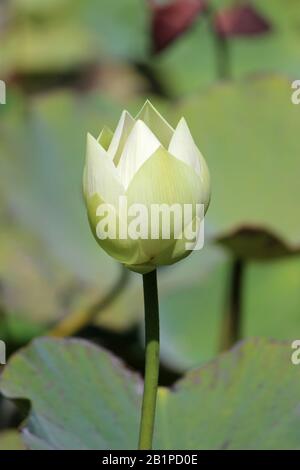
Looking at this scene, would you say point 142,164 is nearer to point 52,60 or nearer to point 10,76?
point 10,76

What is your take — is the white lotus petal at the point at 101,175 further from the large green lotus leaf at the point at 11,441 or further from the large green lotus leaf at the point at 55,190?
the large green lotus leaf at the point at 55,190

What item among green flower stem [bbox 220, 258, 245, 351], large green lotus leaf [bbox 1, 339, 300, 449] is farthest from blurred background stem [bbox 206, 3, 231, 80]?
large green lotus leaf [bbox 1, 339, 300, 449]

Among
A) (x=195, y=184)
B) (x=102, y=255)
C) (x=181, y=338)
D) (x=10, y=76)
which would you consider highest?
(x=10, y=76)

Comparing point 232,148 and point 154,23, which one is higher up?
point 154,23

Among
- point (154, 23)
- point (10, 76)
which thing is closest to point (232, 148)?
point (154, 23)

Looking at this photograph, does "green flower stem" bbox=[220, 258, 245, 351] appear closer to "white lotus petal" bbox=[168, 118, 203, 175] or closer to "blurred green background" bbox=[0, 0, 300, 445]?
"blurred green background" bbox=[0, 0, 300, 445]

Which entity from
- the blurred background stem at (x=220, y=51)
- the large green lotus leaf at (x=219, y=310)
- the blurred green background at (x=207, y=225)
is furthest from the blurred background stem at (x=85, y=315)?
the blurred background stem at (x=220, y=51)
